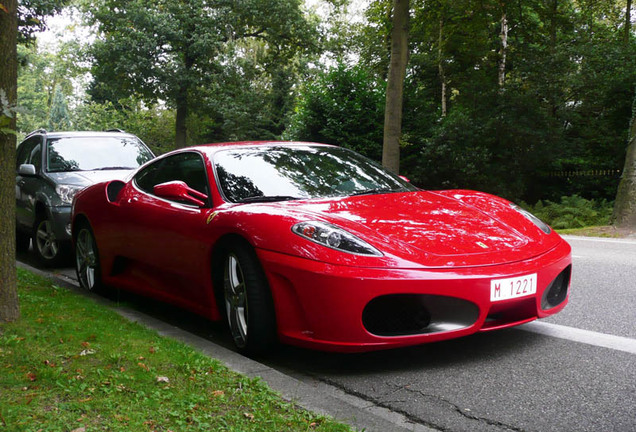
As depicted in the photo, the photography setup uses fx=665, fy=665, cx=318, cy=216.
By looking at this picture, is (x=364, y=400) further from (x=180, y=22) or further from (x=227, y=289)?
(x=180, y=22)

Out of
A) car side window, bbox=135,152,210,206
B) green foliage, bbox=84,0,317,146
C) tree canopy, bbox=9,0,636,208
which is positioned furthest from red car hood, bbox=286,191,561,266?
green foliage, bbox=84,0,317,146

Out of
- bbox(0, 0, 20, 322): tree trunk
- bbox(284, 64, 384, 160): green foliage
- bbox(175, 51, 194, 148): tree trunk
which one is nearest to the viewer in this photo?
bbox(0, 0, 20, 322): tree trunk

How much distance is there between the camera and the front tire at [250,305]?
3799 millimetres

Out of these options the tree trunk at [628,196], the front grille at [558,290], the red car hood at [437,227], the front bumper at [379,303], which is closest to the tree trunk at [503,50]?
the tree trunk at [628,196]

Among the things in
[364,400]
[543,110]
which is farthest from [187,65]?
[364,400]

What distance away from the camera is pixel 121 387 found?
9.94ft

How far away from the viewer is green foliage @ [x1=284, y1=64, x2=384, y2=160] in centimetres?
2005

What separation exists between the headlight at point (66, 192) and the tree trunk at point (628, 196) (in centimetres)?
996

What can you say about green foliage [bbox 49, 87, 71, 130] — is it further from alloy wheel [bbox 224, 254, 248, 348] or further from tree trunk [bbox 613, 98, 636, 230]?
alloy wheel [bbox 224, 254, 248, 348]

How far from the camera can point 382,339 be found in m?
3.49

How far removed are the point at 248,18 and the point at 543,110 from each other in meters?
15.6

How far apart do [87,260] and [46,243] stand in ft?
6.68

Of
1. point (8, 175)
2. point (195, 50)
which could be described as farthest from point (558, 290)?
point (195, 50)

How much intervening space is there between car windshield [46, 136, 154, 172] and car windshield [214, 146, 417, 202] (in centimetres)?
450
